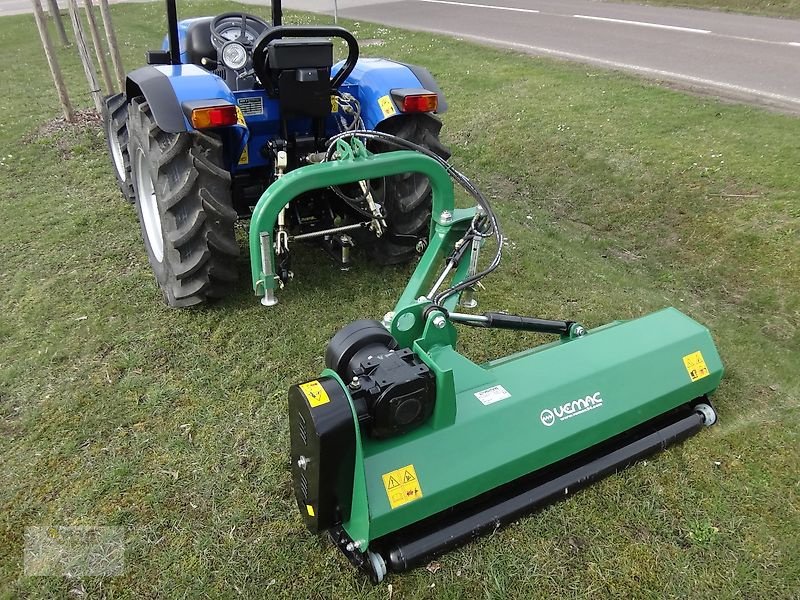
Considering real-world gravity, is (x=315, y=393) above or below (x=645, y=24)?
above

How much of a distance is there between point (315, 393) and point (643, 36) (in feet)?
34.5

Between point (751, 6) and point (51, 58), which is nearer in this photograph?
point (51, 58)

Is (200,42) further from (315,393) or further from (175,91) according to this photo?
(315,393)

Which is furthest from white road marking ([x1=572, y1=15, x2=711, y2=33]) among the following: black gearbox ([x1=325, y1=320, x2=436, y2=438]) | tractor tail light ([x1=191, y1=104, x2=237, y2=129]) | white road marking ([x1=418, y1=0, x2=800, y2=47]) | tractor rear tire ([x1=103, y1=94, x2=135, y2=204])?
black gearbox ([x1=325, y1=320, x2=436, y2=438])

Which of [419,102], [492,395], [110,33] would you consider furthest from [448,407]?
[110,33]

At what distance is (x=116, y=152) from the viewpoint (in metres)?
5.29

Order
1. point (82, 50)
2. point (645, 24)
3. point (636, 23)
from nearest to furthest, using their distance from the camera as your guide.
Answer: point (82, 50), point (645, 24), point (636, 23)

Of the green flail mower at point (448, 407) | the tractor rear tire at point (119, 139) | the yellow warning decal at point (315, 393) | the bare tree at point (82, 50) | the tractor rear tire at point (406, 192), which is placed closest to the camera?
the yellow warning decal at point (315, 393)

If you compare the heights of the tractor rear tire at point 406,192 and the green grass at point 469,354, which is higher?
the tractor rear tire at point 406,192

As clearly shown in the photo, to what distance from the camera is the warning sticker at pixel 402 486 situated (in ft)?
6.82

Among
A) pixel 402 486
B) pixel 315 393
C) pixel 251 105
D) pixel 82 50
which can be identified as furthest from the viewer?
pixel 82 50

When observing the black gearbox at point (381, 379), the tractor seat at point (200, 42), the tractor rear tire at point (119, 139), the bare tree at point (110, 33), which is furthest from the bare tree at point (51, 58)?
the black gearbox at point (381, 379)

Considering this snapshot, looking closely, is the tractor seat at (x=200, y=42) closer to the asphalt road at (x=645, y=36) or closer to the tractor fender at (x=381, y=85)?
the tractor fender at (x=381, y=85)

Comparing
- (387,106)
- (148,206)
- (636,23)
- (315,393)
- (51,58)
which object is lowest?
(636,23)
